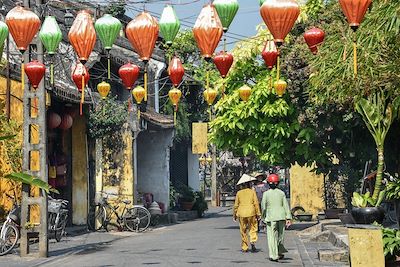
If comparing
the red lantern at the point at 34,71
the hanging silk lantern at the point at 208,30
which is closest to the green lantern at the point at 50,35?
the red lantern at the point at 34,71

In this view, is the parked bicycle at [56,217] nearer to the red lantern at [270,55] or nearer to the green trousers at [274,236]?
the green trousers at [274,236]

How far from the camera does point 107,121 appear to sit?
84.3 ft

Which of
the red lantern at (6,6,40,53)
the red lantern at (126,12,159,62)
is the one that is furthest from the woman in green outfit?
the red lantern at (6,6,40,53)

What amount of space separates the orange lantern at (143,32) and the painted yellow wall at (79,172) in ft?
44.6

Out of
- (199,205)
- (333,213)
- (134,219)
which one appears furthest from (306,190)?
(134,219)

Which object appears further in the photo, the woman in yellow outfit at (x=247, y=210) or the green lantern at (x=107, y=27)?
the woman in yellow outfit at (x=247, y=210)

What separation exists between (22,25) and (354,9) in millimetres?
5123

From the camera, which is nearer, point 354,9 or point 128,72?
point 354,9

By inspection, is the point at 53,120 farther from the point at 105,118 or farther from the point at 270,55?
the point at 270,55

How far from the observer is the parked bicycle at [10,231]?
1798 centimetres

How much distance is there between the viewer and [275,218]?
52.9ft

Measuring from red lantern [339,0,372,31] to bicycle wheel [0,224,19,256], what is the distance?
415 inches

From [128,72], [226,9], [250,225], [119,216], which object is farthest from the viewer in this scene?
[119,216]

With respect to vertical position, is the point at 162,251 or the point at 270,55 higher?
the point at 270,55
